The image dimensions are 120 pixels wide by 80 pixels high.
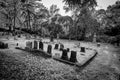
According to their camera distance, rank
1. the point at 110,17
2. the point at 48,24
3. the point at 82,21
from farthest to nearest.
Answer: the point at 48,24 → the point at 82,21 → the point at 110,17

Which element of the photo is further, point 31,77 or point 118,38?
point 118,38

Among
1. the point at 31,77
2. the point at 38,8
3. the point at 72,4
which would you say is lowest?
the point at 31,77

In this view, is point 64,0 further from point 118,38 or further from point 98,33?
point 98,33

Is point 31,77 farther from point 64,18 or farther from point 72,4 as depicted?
point 64,18

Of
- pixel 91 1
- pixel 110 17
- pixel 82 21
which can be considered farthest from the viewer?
pixel 82 21

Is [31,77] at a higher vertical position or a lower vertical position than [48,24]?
lower

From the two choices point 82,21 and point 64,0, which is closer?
point 64,0

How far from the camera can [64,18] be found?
29.3 m

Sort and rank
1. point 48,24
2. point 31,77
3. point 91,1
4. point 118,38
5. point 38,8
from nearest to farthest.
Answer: point 31,77 < point 91,1 < point 118,38 < point 48,24 < point 38,8

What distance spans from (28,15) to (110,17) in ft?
97.7

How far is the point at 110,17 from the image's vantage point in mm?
21828

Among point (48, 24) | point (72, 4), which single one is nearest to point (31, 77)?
point (72, 4)

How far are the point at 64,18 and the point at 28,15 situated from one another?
15687mm

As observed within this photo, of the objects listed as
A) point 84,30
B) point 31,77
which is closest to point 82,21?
point 84,30
